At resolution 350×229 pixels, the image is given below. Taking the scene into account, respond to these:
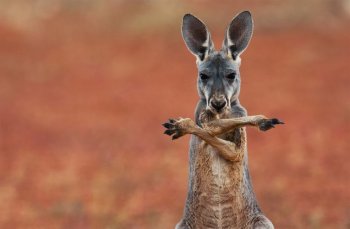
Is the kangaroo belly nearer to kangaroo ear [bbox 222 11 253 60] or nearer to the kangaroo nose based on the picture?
the kangaroo nose

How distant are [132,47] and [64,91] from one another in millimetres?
6713

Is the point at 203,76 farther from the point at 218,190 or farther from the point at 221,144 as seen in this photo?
the point at 218,190

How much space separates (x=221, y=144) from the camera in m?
5.50

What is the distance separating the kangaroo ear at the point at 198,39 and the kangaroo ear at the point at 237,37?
0.12 meters

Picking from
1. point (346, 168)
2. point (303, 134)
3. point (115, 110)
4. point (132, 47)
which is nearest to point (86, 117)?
point (115, 110)

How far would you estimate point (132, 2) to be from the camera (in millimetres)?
34000

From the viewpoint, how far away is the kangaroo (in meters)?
5.48

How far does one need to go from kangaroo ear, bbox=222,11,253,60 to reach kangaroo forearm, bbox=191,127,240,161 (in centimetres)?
66

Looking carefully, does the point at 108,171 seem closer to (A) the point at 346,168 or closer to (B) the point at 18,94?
(A) the point at 346,168

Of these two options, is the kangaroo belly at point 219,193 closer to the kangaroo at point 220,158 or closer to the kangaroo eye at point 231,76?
the kangaroo at point 220,158

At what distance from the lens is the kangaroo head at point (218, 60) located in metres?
5.44

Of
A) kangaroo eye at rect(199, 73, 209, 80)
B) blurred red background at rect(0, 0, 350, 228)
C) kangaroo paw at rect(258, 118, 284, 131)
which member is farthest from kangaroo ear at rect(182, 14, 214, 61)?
blurred red background at rect(0, 0, 350, 228)

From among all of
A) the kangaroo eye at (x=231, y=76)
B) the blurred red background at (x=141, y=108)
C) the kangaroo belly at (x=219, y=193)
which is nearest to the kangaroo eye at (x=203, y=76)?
the kangaroo eye at (x=231, y=76)

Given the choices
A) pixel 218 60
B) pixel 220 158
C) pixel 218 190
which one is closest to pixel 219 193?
pixel 218 190
